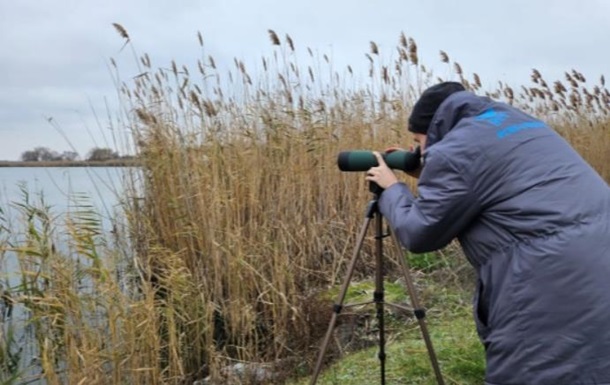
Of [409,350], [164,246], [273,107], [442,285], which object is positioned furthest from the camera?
[273,107]

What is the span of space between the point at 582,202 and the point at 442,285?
3.18 metres

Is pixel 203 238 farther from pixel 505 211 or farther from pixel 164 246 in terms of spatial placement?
pixel 505 211

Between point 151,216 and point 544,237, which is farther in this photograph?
point 151,216

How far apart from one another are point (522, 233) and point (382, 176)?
0.71 m

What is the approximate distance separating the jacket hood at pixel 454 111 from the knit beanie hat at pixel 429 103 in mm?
102

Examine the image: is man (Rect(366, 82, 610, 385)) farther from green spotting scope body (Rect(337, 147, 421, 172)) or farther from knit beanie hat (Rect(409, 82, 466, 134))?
green spotting scope body (Rect(337, 147, 421, 172))

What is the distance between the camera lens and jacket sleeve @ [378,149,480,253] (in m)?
1.87

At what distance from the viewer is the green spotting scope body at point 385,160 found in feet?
8.17

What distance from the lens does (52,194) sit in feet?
14.9

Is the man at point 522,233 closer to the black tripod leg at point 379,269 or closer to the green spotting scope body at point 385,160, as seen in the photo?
the green spotting scope body at point 385,160

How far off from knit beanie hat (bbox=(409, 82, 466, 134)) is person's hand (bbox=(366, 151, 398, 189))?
0.77ft

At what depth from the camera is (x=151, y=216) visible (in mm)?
4727

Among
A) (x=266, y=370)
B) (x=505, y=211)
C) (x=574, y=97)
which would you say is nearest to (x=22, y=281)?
(x=266, y=370)

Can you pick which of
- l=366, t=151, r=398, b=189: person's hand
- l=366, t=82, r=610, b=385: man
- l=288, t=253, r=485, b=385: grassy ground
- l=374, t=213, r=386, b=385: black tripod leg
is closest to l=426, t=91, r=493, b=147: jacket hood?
l=366, t=82, r=610, b=385: man
